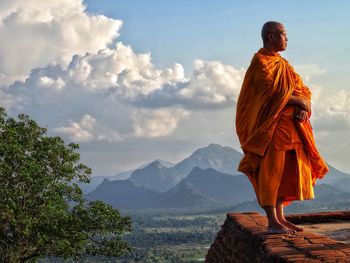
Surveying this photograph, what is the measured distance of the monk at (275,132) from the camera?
604 centimetres

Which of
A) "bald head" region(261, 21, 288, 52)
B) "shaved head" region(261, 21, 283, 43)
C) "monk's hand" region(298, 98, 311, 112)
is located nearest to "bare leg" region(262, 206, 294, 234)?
"monk's hand" region(298, 98, 311, 112)

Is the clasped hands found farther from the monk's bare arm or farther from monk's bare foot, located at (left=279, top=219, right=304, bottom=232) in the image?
monk's bare foot, located at (left=279, top=219, right=304, bottom=232)

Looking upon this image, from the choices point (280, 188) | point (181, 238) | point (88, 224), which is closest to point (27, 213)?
point (88, 224)

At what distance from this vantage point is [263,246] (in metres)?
5.58

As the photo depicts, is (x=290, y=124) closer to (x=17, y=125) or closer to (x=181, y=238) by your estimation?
(x=17, y=125)

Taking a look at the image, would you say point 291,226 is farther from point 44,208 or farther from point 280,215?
point 44,208

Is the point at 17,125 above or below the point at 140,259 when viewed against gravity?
above

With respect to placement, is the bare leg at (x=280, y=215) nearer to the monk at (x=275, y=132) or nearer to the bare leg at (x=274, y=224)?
the monk at (x=275, y=132)

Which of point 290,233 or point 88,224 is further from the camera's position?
point 88,224

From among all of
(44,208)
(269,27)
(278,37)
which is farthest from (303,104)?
(44,208)

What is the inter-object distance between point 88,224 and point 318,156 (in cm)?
1453

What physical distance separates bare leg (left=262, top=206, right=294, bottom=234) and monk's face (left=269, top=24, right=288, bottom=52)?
2047 millimetres

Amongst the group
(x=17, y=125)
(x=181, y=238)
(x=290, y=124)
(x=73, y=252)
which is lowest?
(x=181, y=238)

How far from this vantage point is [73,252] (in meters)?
18.6
